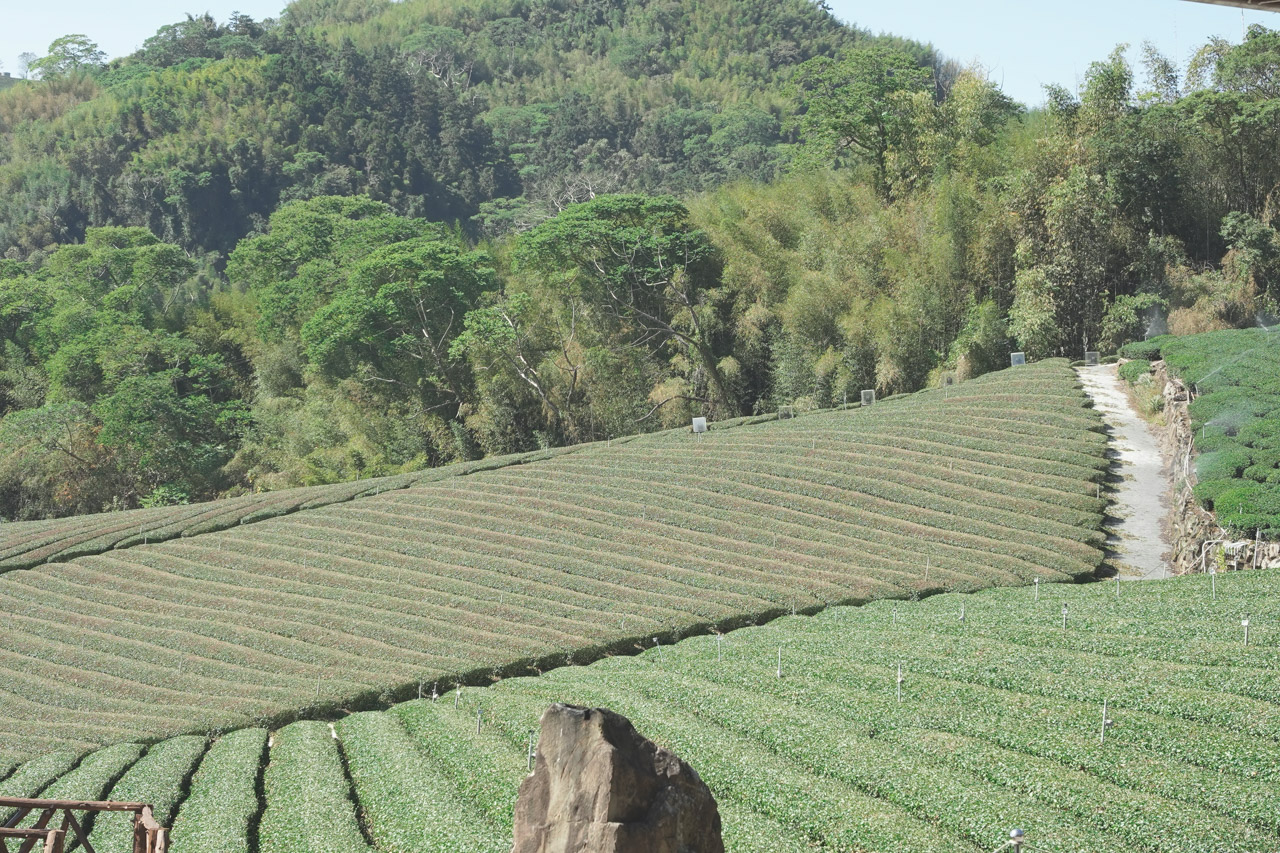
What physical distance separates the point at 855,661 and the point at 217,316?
60603 millimetres

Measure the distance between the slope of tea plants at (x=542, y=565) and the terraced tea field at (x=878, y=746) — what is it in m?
2.67

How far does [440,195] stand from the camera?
360 ft

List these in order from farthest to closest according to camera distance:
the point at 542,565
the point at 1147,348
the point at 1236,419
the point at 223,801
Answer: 1. the point at 1147,348
2. the point at 542,565
3. the point at 1236,419
4. the point at 223,801

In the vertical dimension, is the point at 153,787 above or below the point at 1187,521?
below

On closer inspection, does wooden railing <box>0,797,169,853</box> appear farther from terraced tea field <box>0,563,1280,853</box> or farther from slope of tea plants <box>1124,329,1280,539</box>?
slope of tea plants <box>1124,329,1280,539</box>

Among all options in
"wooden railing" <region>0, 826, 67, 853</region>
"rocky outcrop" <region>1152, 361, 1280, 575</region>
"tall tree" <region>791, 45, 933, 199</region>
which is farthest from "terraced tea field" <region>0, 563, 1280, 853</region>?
"tall tree" <region>791, 45, 933, 199</region>

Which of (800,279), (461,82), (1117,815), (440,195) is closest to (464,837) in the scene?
(1117,815)

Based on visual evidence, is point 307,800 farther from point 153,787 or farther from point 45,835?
point 45,835

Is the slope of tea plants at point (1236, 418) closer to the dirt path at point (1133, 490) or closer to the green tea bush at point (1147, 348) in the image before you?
the green tea bush at point (1147, 348)

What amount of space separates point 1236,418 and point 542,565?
18.5 metres

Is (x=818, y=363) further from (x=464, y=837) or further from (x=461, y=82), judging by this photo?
(x=461, y=82)

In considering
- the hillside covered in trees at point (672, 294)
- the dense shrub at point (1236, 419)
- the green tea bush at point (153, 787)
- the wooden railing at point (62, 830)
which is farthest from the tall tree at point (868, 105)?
the wooden railing at point (62, 830)

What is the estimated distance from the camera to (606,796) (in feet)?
27.5

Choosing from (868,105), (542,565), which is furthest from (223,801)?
(868,105)
